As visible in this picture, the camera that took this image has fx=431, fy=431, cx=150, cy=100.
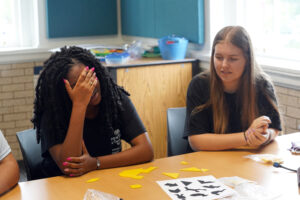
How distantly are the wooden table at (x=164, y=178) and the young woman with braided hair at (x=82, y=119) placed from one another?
0.09 m

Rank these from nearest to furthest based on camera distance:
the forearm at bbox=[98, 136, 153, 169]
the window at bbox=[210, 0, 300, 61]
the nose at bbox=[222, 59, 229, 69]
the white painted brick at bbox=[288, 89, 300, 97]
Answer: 1. the forearm at bbox=[98, 136, 153, 169]
2. the nose at bbox=[222, 59, 229, 69]
3. the white painted brick at bbox=[288, 89, 300, 97]
4. the window at bbox=[210, 0, 300, 61]

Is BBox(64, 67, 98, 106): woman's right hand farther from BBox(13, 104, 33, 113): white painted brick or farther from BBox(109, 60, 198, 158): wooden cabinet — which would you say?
BBox(13, 104, 33, 113): white painted brick

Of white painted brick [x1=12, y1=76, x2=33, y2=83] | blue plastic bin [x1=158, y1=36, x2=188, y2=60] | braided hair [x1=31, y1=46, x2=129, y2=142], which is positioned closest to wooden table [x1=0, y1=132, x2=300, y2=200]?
braided hair [x1=31, y1=46, x2=129, y2=142]

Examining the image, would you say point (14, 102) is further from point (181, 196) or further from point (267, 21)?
point (181, 196)

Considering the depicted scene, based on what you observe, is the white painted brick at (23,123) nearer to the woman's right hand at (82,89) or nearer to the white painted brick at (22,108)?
the white painted brick at (22,108)

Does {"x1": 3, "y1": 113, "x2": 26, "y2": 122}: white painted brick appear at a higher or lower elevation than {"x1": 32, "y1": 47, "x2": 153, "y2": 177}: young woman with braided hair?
lower

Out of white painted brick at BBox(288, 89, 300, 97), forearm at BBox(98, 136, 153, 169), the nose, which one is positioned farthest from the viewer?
white painted brick at BBox(288, 89, 300, 97)

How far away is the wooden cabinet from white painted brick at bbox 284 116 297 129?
1005mm

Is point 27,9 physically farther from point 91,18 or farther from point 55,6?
point 91,18

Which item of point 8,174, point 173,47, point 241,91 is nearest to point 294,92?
point 241,91

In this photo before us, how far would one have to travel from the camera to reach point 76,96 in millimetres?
1898

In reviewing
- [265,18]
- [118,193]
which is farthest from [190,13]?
[118,193]

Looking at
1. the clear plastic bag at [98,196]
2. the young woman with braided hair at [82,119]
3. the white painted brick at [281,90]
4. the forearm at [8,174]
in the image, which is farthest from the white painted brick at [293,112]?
the forearm at [8,174]

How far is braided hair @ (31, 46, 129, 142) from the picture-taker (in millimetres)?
1950
